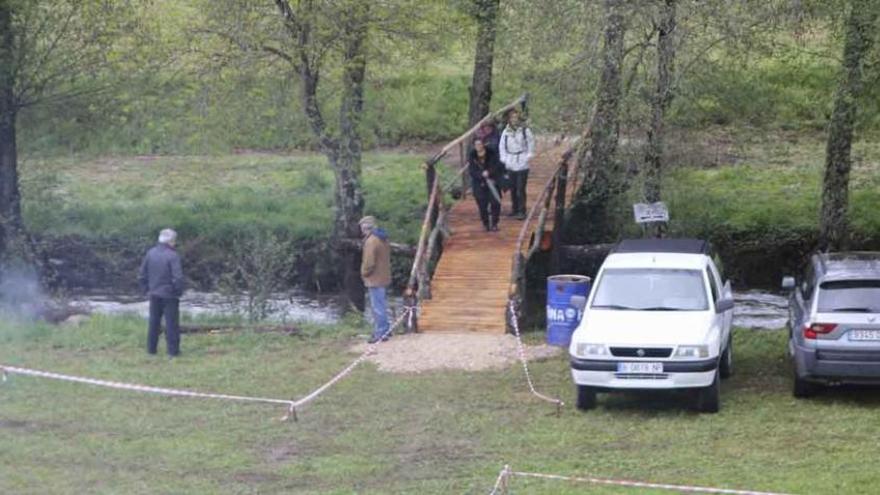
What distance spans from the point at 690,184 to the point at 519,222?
3239mm

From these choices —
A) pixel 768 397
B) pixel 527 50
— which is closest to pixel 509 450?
pixel 768 397

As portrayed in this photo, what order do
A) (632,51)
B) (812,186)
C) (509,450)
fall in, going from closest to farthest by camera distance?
(509,450), (632,51), (812,186)

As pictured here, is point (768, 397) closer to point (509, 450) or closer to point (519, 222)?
point (509, 450)

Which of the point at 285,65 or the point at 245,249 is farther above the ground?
the point at 285,65

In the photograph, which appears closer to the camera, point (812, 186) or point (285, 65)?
point (285, 65)

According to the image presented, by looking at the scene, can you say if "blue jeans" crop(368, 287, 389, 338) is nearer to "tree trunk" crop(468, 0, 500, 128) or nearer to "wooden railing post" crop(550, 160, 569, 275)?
"wooden railing post" crop(550, 160, 569, 275)

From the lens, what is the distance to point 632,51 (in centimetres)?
2059

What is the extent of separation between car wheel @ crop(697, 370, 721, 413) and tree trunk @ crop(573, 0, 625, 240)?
6.85 m

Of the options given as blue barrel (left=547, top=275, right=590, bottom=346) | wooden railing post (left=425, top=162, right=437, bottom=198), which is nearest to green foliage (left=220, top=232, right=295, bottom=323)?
wooden railing post (left=425, top=162, right=437, bottom=198)

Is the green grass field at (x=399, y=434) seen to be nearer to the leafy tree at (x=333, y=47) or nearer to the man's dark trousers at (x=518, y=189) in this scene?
the man's dark trousers at (x=518, y=189)

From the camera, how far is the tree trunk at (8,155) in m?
24.6

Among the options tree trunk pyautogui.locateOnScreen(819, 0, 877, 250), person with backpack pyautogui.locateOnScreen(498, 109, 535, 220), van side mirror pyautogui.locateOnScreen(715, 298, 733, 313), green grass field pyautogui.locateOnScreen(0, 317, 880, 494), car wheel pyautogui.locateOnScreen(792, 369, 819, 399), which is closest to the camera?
green grass field pyautogui.locateOnScreen(0, 317, 880, 494)

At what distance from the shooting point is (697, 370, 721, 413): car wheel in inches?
573

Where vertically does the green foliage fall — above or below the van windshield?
below
